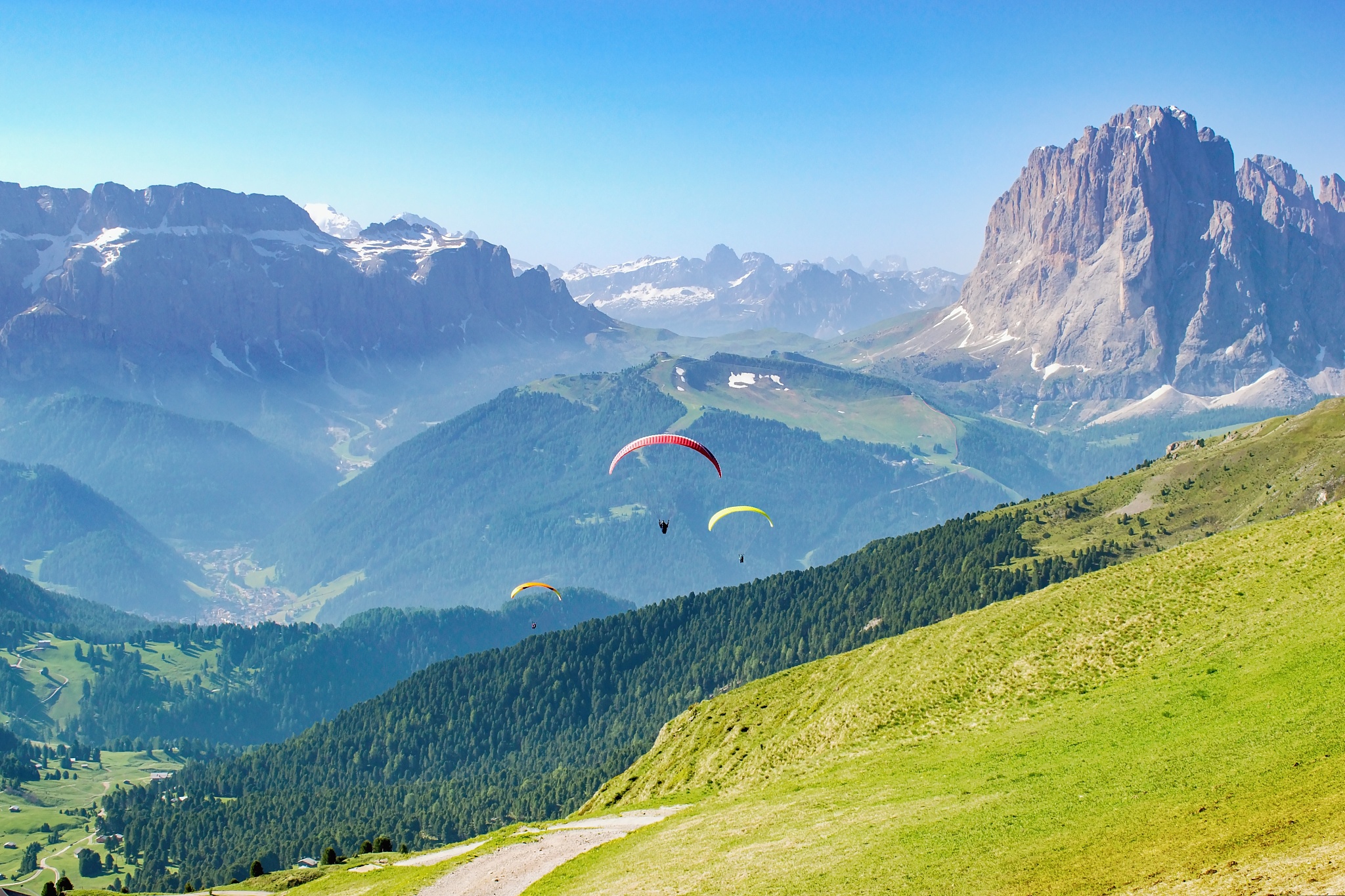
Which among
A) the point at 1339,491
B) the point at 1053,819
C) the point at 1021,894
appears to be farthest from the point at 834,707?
the point at 1339,491

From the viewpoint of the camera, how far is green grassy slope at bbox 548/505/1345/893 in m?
45.7

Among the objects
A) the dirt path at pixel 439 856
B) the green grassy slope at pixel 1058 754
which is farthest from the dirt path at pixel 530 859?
the dirt path at pixel 439 856

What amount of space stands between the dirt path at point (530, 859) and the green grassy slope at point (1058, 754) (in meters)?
2.80

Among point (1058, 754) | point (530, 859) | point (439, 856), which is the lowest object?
point (1058, 754)

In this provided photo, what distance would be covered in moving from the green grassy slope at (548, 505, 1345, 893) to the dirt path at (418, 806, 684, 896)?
→ 9.20 feet

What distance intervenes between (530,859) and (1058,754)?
112 ft

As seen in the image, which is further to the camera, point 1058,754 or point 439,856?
point 439,856

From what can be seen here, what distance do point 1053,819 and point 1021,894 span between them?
973 cm

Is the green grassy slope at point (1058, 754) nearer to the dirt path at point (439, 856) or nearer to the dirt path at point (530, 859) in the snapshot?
the dirt path at point (530, 859)

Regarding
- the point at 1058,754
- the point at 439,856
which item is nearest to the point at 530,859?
the point at 439,856

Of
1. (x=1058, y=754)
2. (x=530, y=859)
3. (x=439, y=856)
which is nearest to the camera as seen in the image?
(x=1058, y=754)

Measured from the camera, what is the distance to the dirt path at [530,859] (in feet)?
216

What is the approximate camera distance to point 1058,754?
2468 inches

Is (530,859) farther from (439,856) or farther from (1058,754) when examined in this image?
(1058,754)
